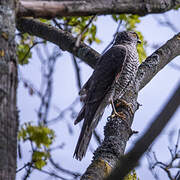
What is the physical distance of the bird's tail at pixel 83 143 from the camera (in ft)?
12.3

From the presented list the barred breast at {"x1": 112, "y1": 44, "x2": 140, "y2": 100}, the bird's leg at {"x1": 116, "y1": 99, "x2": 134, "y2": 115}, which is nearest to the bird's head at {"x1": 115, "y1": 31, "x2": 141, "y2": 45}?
the barred breast at {"x1": 112, "y1": 44, "x2": 140, "y2": 100}

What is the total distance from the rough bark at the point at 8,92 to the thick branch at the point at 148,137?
783 mm

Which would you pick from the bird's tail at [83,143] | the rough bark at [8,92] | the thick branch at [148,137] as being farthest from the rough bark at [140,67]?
the thick branch at [148,137]

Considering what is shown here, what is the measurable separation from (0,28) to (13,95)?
1.23 ft

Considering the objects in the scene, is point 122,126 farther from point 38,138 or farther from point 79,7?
point 79,7

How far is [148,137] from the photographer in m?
1.16

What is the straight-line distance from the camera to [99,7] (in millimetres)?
2141

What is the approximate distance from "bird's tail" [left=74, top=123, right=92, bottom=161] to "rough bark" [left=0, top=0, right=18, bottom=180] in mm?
1934

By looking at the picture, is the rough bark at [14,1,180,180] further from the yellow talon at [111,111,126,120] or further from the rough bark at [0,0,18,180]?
the rough bark at [0,0,18,180]

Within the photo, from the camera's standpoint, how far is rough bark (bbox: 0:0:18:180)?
5.90 feet

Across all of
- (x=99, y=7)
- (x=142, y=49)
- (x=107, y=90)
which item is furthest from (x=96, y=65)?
(x=99, y=7)

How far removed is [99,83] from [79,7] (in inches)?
99.1

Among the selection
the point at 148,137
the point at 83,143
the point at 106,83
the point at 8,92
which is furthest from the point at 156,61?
the point at 148,137

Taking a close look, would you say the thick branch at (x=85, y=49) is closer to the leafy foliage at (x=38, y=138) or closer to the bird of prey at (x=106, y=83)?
the bird of prey at (x=106, y=83)
